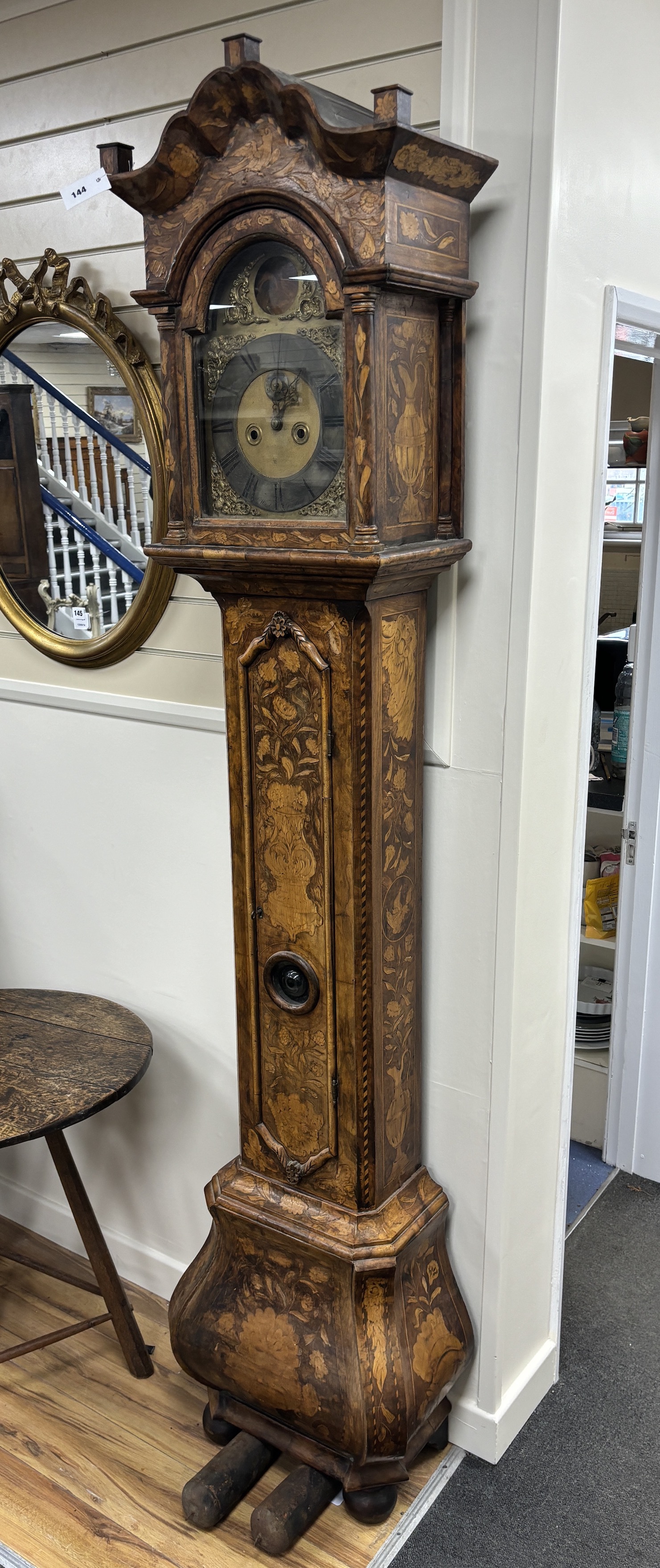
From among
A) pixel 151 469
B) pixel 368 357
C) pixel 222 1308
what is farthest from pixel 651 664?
pixel 222 1308

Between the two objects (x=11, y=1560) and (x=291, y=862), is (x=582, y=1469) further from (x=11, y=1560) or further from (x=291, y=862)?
(x=291, y=862)

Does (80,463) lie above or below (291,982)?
above

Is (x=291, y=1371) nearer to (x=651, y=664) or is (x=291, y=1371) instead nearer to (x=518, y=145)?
(x=651, y=664)

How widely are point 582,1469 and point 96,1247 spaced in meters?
1.00

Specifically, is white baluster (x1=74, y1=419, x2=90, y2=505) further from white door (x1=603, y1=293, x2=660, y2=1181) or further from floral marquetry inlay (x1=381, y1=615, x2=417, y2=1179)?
white door (x1=603, y1=293, x2=660, y2=1181)

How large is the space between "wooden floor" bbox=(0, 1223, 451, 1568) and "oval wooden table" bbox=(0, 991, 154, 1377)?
0.24 ft

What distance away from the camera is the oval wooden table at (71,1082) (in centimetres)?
205

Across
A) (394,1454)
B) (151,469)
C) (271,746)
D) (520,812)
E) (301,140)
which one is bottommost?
(394,1454)

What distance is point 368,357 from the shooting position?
1476 mm

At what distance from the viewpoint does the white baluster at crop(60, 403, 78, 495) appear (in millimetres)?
2303

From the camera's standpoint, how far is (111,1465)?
2.14 meters

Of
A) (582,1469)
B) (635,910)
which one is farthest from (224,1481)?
(635,910)

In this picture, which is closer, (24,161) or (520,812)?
(520,812)

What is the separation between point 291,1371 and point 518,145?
1.93 metres
